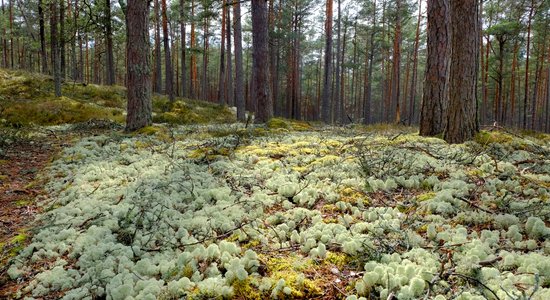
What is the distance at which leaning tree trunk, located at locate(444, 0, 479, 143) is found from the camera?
249 inches

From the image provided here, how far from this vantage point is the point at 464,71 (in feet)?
20.9

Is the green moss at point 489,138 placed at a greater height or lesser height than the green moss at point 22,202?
greater

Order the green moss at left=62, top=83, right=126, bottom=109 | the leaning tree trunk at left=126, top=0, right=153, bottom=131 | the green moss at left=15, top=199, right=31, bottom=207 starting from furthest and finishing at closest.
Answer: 1. the green moss at left=62, top=83, right=126, bottom=109
2. the leaning tree trunk at left=126, top=0, right=153, bottom=131
3. the green moss at left=15, top=199, right=31, bottom=207

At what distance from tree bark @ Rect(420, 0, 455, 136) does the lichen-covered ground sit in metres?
2.23

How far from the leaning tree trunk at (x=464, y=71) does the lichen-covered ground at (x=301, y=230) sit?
122 centimetres

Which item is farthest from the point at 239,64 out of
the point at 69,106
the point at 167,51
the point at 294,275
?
the point at 294,275

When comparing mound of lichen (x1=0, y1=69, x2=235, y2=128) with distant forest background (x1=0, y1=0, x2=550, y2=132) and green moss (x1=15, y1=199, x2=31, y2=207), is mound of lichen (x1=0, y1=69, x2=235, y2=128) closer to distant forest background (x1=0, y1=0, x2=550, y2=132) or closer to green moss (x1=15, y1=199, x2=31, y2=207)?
distant forest background (x1=0, y1=0, x2=550, y2=132)

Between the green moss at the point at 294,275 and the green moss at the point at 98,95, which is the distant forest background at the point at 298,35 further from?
the green moss at the point at 294,275

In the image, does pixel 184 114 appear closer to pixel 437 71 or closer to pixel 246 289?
pixel 437 71

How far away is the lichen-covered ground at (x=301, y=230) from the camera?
2.21m

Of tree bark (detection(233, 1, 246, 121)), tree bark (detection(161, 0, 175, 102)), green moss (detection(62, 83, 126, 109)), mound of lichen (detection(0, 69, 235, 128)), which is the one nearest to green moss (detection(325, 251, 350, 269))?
mound of lichen (detection(0, 69, 235, 128))

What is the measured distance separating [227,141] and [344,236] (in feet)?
16.1

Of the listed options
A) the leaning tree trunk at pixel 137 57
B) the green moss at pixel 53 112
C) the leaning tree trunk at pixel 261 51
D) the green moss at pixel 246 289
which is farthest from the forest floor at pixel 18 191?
the leaning tree trunk at pixel 261 51

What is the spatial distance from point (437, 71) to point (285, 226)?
20.0ft
